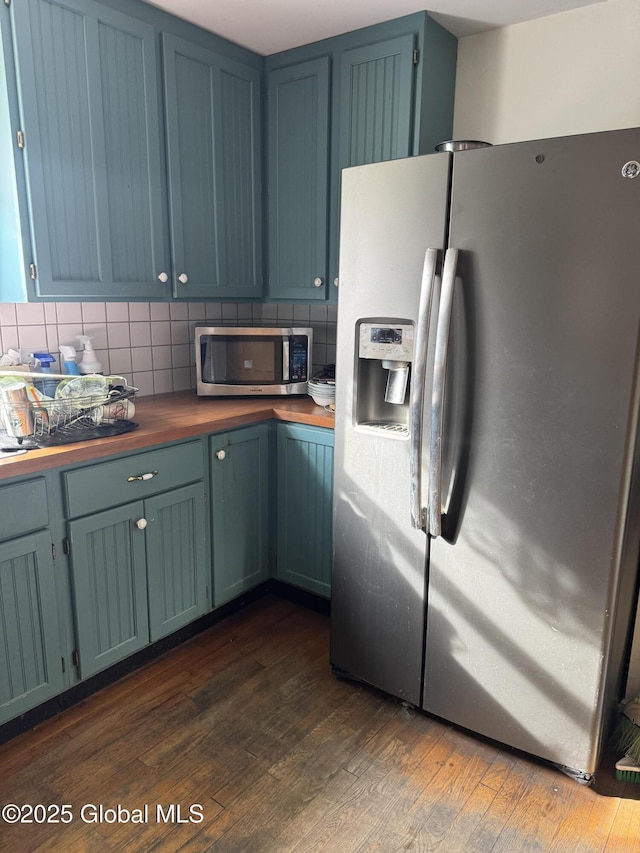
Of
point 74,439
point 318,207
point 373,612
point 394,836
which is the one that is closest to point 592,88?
point 318,207

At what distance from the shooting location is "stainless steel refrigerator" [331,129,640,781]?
1.48 m

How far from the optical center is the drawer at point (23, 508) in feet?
5.41

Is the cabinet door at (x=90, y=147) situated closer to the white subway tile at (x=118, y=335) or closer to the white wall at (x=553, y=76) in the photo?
the white subway tile at (x=118, y=335)

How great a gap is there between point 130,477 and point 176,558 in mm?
392

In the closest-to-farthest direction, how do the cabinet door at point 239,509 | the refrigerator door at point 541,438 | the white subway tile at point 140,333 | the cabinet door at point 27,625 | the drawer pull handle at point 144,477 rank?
1. the refrigerator door at point 541,438
2. the cabinet door at point 27,625
3. the drawer pull handle at point 144,477
4. the cabinet door at point 239,509
5. the white subway tile at point 140,333

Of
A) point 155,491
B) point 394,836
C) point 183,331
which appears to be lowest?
point 394,836

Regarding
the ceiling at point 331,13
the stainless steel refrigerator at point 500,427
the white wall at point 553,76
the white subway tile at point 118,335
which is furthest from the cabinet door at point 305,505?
Result: the ceiling at point 331,13

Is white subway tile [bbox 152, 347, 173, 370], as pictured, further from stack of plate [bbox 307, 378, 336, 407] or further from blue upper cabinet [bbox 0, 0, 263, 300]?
stack of plate [bbox 307, 378, 336, 407]

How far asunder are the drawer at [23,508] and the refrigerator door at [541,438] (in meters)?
1.16

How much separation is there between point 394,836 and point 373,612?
631 mm

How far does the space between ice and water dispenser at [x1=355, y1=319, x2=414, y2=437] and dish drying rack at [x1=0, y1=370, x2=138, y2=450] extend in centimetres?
78

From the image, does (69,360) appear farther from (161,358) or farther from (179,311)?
(179,311)

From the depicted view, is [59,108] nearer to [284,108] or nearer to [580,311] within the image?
[284,108]

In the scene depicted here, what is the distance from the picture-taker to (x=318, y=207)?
2.48 metres
